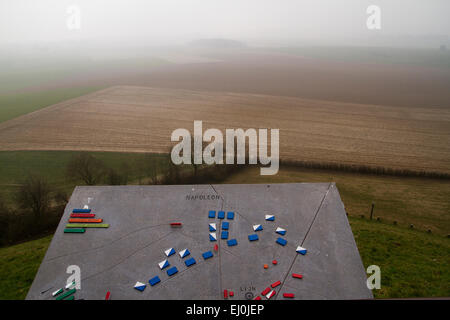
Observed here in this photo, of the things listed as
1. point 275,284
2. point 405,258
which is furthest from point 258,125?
point 275,284

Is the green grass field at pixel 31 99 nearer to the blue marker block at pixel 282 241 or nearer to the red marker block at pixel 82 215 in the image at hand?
the red marker block at pixel 82 215

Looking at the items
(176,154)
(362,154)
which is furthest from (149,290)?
(362,154)

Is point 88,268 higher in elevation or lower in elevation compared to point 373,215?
higher

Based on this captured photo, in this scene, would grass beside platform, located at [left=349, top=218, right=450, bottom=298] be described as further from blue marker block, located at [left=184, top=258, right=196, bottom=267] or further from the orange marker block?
the orange marker block

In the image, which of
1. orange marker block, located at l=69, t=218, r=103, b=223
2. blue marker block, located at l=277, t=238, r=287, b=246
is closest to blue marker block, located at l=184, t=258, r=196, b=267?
blue marker block, located at l=277, t=238, r=287, b=246

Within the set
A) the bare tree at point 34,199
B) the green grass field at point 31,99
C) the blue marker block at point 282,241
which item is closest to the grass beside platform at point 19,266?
the bare tree at point 34,199
